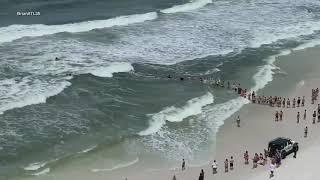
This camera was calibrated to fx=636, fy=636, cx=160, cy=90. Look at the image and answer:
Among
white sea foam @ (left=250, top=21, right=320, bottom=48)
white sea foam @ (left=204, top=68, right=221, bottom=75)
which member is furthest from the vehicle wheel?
white sea foam @ (left=250, top=21, right=320, bottom=48)

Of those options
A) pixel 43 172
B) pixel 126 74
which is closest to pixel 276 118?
pixel 126 74

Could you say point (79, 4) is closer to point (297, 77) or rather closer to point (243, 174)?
point (297, 77)

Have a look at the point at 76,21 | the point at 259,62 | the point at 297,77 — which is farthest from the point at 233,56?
the point at 76,21

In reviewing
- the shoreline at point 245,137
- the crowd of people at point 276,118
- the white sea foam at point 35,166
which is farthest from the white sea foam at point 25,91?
the crowd of people at point 276,118

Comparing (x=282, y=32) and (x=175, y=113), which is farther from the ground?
(x=282, y=32)

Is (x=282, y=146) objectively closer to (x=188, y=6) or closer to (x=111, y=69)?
(x=111, y=69)

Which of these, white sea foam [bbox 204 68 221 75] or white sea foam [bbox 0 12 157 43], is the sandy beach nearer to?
white sea foam [bbox 204 68 221 75]

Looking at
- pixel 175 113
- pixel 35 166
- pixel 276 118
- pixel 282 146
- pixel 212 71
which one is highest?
pixel 212 71

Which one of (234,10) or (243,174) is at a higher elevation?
(234,10)
